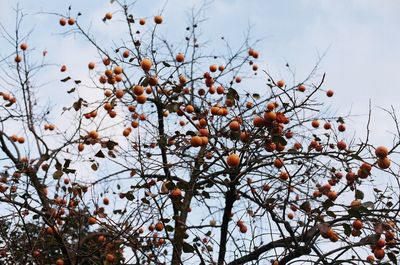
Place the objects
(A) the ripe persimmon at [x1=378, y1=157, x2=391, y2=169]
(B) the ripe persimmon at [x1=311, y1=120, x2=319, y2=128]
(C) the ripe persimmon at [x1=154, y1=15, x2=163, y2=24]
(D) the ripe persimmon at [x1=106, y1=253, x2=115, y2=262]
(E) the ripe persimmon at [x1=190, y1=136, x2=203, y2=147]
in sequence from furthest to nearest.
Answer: (C) the ripe persimmon at [x1=154, y1=15, x2=163, y2=24], (B) the ripe persimmon at [x1=311, y1=120, x2=319, y2=128], (D) the ripe persimmon at [x1=106, y1=253, x2=115, y2=262], (E) the ripe persimmon at [x1=190, y1=136, x2=203, y2=147], (A) the ripe persimmon at [x1=378, y1=157, x2=391, y2=169]

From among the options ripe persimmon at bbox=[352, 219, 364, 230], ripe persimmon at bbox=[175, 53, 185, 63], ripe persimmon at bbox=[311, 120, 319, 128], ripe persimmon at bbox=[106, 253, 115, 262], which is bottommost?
→ ripe persimmon at bbox=[106, 253, 115, 262]

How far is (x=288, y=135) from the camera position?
3.89m

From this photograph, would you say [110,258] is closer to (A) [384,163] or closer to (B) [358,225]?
(B) [358,225]

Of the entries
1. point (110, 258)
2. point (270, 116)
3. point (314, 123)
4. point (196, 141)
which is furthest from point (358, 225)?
point (314, 123)

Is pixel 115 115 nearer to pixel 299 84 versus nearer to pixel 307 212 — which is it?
pixel 299 84

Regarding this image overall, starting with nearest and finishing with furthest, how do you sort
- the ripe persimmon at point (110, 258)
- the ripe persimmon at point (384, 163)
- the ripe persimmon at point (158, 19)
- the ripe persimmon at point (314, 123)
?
the ripe persimmon at point (384, 163), the ripe persimmon at point (110, 258), the ripe persimmon at point (314, 123), the ripe persimmon at point (158, 19)

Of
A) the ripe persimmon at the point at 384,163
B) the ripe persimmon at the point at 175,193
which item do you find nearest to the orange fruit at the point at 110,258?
the ripe persimmon at the point at 175,193

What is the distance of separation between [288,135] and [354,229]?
1.19 metres

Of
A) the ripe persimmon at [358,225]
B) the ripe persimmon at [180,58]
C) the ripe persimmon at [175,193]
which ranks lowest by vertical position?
the ripe persimmon at [358,225]

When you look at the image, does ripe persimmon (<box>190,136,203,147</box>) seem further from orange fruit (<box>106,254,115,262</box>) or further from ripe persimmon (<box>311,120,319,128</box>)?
ripe persimmon (<box>311,120,319,128</box>)

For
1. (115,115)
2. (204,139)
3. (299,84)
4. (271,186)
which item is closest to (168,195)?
(204,139)

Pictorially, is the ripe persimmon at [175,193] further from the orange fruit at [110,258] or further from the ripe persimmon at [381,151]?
the ripe persimmon at [381,151]

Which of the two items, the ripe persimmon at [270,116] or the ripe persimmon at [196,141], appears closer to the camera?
the ripe persimmon at [270,116]

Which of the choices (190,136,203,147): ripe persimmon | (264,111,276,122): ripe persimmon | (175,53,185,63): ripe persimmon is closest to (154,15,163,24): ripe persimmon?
(175,53,185,63): ripe persimmon
